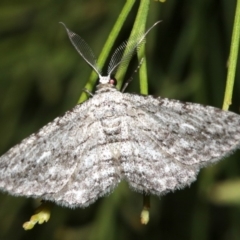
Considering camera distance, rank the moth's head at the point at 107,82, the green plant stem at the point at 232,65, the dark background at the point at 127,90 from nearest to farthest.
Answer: the green plant stem at the point at 232,65 → the moth's head at the point at 107,82 → the dark background at the point at 127,90

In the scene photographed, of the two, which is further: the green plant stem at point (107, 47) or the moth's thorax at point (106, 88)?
the moth's thorax at point (106, 88)

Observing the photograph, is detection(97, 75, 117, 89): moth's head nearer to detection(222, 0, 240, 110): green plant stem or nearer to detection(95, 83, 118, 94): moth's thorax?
detection(95, 83, 118, 94): moth's thorax

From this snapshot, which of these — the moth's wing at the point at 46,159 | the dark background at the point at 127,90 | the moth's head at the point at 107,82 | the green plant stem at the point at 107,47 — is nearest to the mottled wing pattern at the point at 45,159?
the moth's wing at the point at 46,159

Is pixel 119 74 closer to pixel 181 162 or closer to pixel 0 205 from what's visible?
pixel 181 162

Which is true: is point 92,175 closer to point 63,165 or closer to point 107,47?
point 63,165

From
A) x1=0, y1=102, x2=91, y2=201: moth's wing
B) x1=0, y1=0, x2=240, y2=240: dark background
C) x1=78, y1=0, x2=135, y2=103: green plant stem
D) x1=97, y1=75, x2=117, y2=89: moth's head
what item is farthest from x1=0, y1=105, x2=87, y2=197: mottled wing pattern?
x1=0, y1=0, x2=240, y2=240: dark background

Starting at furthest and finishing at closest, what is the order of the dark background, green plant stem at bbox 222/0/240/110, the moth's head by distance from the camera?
the dark background → the moth's head → green plant stem at bbox 222/0/240/110

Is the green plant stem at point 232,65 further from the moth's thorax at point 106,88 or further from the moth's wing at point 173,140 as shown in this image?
the moth's thorax at point 106,88

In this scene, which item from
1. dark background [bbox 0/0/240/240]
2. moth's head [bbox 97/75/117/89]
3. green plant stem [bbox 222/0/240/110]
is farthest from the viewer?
→ dark background [bbox 0/0/240/240]

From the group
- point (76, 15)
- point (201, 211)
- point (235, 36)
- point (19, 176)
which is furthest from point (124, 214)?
point (235, 36)
